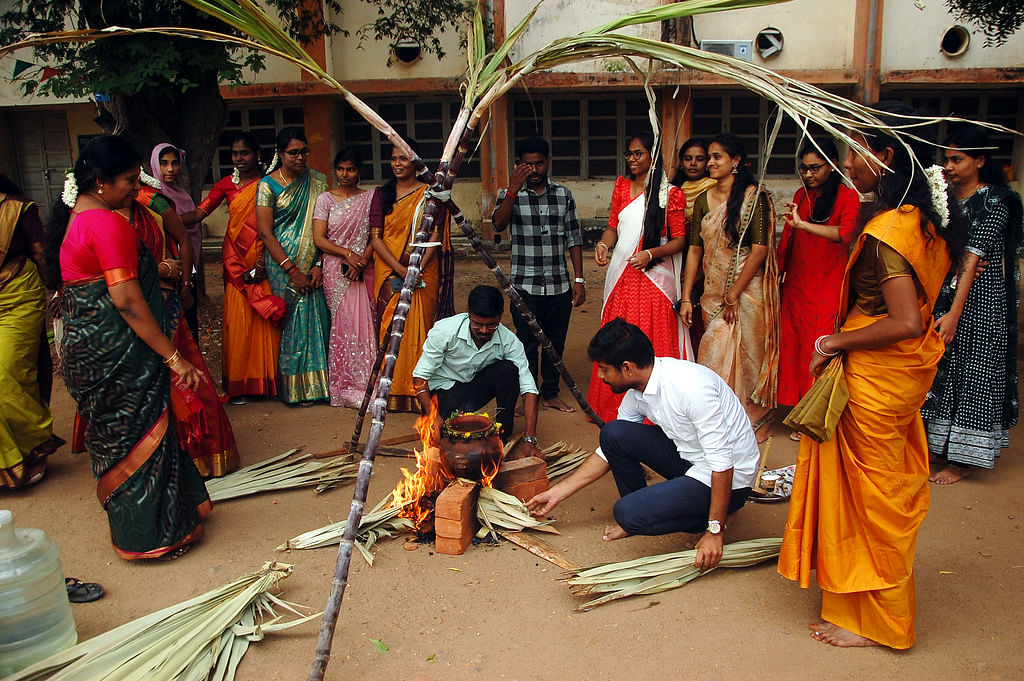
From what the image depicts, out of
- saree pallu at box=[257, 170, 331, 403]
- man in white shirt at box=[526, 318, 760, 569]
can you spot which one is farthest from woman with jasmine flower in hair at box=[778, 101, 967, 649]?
saree pallu at box=[257, 170, 331, 403]

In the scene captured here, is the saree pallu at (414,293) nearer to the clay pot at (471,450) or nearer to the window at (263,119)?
the clay pot at (471,450)

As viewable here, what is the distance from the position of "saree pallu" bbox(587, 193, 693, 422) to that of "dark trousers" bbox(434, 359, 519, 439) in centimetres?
86

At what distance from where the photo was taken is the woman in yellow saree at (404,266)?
5.55 metres

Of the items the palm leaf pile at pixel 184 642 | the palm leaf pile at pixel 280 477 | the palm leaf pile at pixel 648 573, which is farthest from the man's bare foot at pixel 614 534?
the palm leaf pile at pixel 280 477

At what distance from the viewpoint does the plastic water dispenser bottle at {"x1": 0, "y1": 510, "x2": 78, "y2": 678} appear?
2.73 m

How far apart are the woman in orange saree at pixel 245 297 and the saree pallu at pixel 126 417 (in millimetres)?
2186

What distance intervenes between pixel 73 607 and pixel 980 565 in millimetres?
3847

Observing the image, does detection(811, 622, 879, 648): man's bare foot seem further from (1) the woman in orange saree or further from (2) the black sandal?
(1) the woman in orange saree

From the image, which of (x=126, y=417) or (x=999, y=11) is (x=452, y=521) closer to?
(x=126, y=417)

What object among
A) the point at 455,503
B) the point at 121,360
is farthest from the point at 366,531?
the point at 121,360

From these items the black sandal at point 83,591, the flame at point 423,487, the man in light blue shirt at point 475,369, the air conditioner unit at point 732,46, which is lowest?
the black sandal at point 83,591

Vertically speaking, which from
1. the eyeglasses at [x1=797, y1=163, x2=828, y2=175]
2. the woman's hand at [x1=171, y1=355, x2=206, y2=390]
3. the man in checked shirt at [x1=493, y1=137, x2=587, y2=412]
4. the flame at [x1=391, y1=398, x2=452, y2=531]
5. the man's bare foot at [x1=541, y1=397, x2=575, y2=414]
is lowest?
the man's bare foot at [x1=541, y1=397, x2=575, y2=414]

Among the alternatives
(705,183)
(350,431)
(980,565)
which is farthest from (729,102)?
(980,565)

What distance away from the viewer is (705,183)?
491 cm
